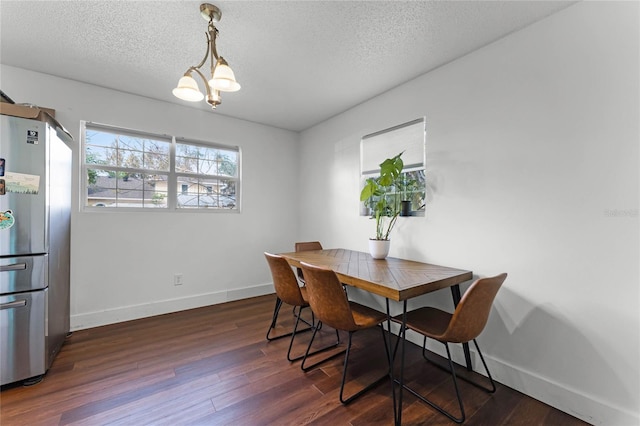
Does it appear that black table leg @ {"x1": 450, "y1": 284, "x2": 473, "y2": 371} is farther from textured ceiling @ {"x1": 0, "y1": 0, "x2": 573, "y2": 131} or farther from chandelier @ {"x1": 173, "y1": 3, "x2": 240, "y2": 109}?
chandelier @ {"x1": 173, "y1": 3, "x2": 240, "y2": 109}

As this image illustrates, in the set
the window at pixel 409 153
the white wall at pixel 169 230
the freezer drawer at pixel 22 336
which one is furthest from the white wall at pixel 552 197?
the freezer drawer at pixel 22 336

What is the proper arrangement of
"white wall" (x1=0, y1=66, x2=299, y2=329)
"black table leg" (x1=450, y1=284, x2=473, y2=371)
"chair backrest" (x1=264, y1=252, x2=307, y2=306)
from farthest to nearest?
"white wall" (x1=0, y1=66, x2=299, y2=329) → "chair backrest" (x1=264, y1=252, x2=307, y2=306) → "black table leg" (x1=450, y1=284, x2=473, y2=371)

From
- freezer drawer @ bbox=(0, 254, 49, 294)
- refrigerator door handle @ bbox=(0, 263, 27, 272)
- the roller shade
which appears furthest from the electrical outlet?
the roller shade

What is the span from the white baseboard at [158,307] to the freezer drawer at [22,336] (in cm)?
90

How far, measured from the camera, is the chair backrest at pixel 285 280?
6.93 feet

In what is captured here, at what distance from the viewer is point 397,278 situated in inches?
69.5

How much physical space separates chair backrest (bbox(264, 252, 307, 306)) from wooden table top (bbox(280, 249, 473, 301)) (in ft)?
0.88

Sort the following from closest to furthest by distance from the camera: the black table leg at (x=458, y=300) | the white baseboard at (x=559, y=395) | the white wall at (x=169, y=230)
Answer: the white baseboard at (x=559, y=395) → the black table leg at (x=458, y=300) → the white wall at (x=169, y=230)

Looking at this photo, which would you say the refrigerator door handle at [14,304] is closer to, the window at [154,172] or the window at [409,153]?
the window at [154,172]

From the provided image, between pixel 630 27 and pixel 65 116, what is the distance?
14.5ft

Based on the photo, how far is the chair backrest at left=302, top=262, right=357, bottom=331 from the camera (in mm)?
1620

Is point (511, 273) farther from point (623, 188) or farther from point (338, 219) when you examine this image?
point (338, 219)

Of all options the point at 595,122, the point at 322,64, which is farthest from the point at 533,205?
the point at 322,64

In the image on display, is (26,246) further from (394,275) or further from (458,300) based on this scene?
(458,300)
